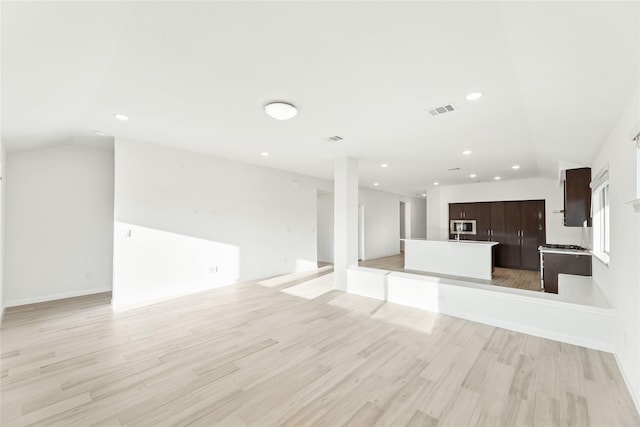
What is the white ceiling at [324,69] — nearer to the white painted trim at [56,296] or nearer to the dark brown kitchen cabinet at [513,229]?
the white painted trim at [56,296]

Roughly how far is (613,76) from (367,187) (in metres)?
7.67

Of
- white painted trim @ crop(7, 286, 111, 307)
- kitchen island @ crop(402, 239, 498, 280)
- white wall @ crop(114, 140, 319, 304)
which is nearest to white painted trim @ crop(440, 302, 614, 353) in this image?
kitchen island @ crop(402, 239, 498, 280)

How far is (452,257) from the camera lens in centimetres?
691

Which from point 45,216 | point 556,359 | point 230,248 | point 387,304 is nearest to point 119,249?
point 45,216

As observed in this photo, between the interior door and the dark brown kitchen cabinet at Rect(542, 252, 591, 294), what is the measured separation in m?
3.19

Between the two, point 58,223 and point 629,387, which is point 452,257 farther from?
point 58,223

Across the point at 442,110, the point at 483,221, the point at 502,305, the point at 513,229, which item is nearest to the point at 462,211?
the point at 483,221

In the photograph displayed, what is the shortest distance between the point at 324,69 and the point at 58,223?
533cm

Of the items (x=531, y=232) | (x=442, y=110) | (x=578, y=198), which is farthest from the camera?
(x=531, y=232)

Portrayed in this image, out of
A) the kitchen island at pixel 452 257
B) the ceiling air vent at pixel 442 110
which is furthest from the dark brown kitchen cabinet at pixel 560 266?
the ceiling air vent at pixel 442 110

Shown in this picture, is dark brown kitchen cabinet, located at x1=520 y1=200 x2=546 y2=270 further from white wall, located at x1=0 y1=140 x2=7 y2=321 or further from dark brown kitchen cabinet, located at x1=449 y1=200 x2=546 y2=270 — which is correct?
white wall, located at x1=0 y1=140 x2=7 y2=321

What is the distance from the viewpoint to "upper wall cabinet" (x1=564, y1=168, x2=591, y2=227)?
14.7 ft

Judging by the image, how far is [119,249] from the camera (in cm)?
430

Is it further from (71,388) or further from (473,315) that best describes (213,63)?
(473,315)
